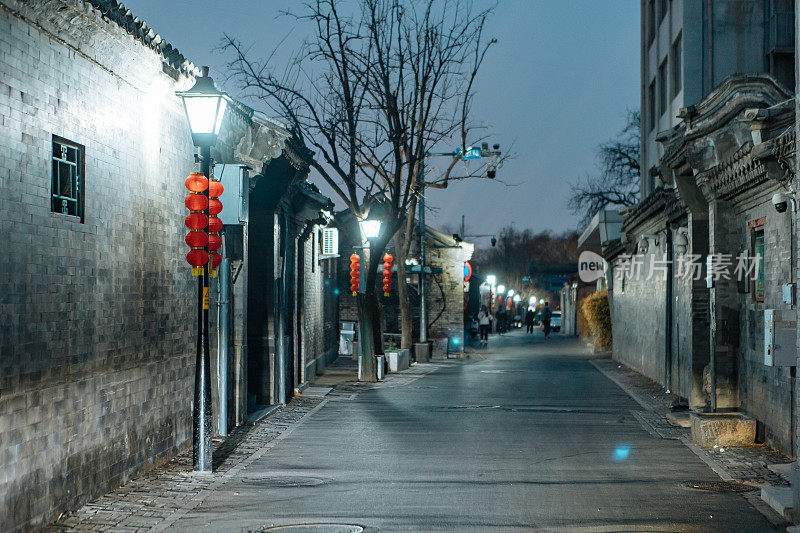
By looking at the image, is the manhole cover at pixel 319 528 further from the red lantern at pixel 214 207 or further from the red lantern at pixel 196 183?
the red lantern at pixel 214 207

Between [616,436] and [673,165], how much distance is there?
4.64m

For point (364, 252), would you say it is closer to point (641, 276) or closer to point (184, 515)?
point (641, 276)

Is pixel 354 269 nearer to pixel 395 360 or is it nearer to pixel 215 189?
pixel 395 360

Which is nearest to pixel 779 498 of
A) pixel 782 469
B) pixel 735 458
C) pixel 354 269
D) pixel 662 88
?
pixel 782 469

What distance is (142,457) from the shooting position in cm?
1059

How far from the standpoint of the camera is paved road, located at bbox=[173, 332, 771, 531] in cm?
846

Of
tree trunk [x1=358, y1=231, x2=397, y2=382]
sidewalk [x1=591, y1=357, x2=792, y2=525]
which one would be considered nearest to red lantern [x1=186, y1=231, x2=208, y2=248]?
sidewalk [x1=591, y1=357, x2=792, y2=525]

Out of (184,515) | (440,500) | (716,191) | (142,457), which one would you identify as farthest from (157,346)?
(716,191)

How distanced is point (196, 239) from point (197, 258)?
0.23 metres

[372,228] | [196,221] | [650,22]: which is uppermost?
[650,22]

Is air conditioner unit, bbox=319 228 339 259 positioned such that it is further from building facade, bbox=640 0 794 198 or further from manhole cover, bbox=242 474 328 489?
manhole cover, bbox=242 474 328 489

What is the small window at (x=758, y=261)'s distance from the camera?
43.7 feet

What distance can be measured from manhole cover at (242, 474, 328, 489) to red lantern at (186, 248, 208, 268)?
2.40 m

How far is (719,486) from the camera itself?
1004cm
